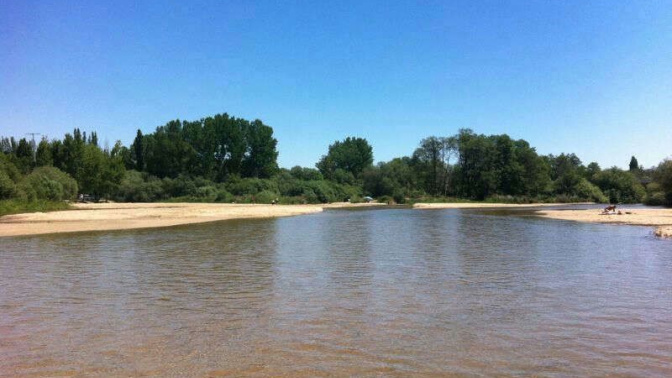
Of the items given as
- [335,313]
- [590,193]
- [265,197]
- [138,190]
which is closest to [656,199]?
[590,193]

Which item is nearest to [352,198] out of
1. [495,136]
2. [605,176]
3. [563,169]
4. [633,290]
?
[495,136]

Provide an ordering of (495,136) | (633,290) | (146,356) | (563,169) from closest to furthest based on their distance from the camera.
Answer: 1. (146,356)
2. (633,290)
3. (495,136)
4. (563,169)

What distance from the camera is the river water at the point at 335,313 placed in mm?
7137

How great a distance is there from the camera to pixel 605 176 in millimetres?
108625

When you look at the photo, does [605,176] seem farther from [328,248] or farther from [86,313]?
[86,313]

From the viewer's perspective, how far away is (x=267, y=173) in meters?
107

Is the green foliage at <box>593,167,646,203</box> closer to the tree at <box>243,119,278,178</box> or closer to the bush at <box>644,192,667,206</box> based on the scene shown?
the bush at <box>644,192,667,206</box>

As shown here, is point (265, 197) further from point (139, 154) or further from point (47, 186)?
point (47, 186)

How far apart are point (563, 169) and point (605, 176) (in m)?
36.5

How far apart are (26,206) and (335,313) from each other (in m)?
47.4

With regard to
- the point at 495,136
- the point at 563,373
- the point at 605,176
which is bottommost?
the point at 563,373

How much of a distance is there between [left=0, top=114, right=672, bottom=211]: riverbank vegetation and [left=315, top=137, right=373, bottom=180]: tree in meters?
17.8

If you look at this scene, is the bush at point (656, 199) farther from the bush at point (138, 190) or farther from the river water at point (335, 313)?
the bush at point (138, 190)

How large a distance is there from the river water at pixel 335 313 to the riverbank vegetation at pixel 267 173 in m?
65.7
